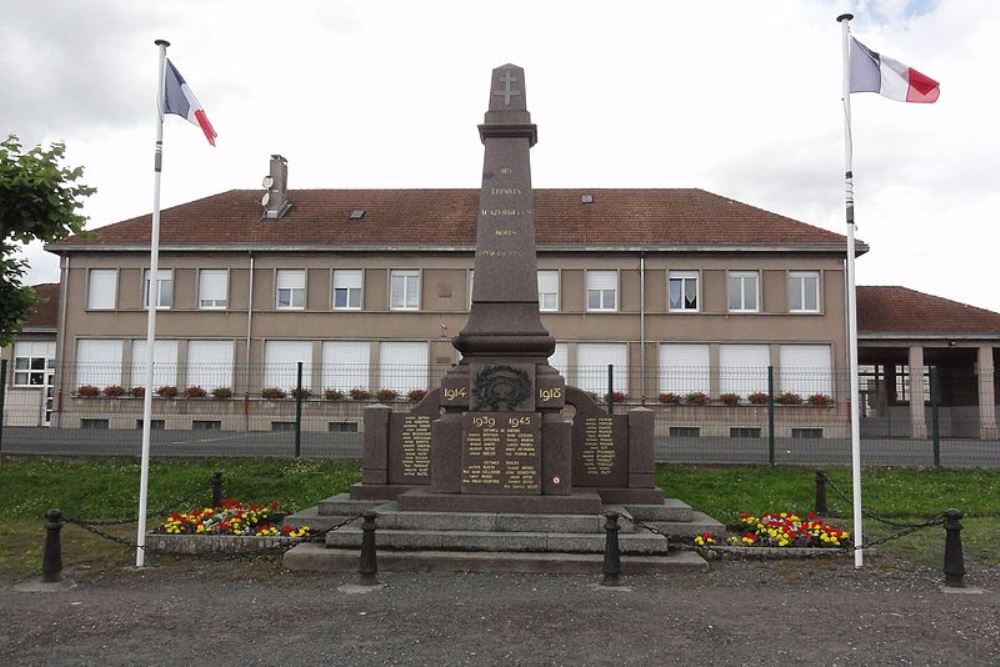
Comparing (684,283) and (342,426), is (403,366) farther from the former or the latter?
(684,283)

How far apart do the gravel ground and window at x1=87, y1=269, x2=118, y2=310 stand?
2514 cm

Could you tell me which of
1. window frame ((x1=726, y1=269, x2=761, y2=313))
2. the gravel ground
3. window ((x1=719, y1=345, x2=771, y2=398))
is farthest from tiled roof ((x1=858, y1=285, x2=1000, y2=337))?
the gravel ground

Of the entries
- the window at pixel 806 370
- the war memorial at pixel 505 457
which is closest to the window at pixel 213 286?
the window at pixel 806 370

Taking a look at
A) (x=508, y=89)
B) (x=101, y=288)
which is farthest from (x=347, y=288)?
(x=508, y=89)

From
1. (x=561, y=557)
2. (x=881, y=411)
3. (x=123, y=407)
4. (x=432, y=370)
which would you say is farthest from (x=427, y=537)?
(x=123, y=407)

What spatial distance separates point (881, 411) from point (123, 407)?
2634cm

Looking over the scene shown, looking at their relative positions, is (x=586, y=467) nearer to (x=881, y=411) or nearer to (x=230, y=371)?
(x=881, y=411)

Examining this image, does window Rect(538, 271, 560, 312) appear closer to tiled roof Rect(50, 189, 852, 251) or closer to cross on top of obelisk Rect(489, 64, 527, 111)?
tiled roof Rect(50, 189, 852, 251)

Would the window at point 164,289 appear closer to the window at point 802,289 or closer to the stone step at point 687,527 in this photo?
the window at point 802,289

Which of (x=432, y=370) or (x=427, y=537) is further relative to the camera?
(x=432, y=370)

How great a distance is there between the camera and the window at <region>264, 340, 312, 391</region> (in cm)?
2919

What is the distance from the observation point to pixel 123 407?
2884 centimetres

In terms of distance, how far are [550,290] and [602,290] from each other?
6.43ft

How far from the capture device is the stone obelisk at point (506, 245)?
984 centimetres
